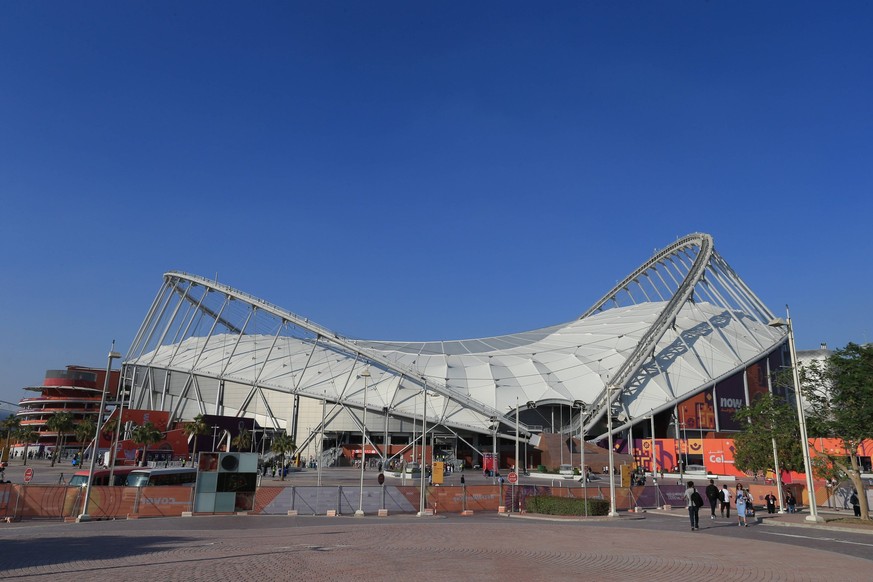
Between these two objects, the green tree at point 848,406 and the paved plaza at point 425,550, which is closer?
the paved plaza at point 425,550

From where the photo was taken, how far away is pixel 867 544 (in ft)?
62.7

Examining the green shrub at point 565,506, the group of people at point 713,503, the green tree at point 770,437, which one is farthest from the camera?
the green tree at point 770,437

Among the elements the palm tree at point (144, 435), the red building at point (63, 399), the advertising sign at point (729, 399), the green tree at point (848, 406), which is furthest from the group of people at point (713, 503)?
the red building at point (63, 399)

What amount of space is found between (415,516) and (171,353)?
76.9 metres

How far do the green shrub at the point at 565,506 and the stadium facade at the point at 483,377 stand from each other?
3863 cm

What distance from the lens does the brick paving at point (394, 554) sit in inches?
512

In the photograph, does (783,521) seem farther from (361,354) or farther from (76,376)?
(76,376)

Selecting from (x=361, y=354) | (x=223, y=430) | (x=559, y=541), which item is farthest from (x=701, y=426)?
(x=559, y=541)

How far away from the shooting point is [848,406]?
27.5 m

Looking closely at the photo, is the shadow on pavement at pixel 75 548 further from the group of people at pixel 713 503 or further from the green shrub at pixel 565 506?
the group of people at pixel 713 503

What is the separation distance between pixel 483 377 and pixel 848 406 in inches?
2142

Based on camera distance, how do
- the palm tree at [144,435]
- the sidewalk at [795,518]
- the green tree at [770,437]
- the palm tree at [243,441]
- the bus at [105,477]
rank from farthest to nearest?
the palm tree at [144,435], the palm tree at [243,441], the bus at [105,477], the green tree at [770,437], the sidewalk at [795,518]

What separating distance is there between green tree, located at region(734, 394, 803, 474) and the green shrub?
973cm

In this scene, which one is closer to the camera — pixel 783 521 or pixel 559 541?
pixel 559 541
